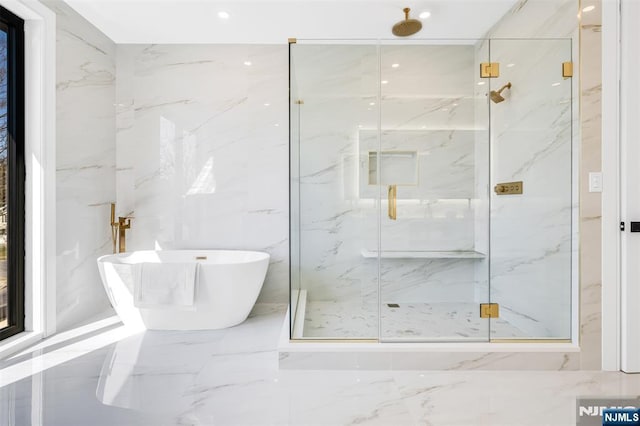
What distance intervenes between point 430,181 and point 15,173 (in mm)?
2803

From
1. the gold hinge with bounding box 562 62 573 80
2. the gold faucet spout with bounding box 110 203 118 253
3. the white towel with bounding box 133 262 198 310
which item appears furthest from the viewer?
the gold faucet spout with bounding box 110 203 118 253

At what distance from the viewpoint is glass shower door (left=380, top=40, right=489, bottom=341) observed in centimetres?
221

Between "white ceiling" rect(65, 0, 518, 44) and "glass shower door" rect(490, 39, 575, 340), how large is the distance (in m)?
0.79

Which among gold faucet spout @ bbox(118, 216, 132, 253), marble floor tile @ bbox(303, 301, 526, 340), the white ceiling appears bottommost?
marble floor tile @ bbox(303, 301, 526, 340)

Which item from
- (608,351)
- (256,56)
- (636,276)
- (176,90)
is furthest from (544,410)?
(176,90)

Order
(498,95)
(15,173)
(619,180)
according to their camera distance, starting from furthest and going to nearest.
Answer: (15,173) < (498,95) < (619,180)

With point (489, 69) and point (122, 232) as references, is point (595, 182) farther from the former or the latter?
point (122, 232)

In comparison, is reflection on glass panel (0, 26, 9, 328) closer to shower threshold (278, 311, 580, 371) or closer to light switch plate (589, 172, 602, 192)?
shower threshold (278, 311, 580, 371)

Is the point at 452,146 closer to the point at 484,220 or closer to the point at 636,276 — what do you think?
the point at 484,220

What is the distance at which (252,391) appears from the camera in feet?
6.17

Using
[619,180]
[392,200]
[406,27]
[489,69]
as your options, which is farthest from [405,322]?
[406,27]

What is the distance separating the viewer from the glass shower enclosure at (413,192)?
221cm

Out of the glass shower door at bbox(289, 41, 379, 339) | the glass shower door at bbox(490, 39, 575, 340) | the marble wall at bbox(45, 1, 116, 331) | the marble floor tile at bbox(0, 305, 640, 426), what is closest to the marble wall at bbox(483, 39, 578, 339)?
the glass shower door at bbox(490, 39, 575, 340)

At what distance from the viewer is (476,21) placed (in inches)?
117
